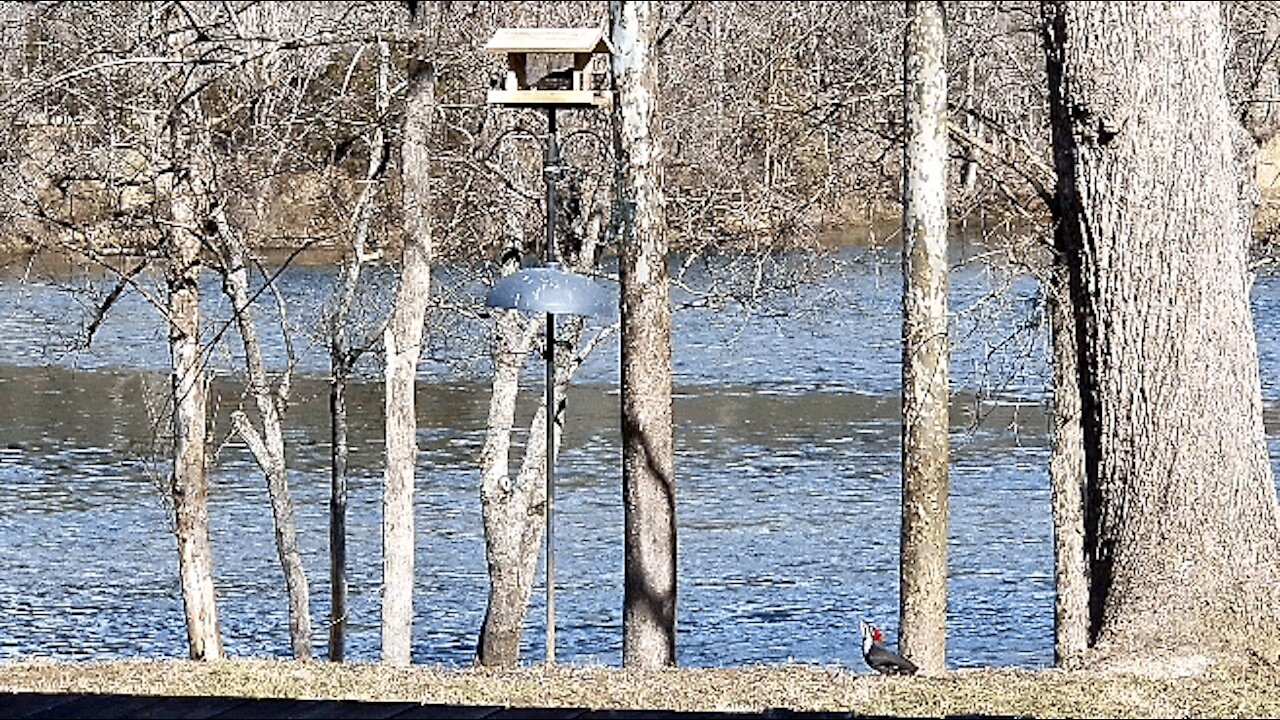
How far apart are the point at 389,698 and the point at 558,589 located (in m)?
10.9

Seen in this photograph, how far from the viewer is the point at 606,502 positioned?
68.4ft

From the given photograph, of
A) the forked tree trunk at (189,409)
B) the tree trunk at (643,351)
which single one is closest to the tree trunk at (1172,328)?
the tree trunk at (643,351)

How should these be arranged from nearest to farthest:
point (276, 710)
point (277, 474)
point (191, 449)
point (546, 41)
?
point (276, 710) < point (546, 41) < point (191, 449) < point (277, 474)

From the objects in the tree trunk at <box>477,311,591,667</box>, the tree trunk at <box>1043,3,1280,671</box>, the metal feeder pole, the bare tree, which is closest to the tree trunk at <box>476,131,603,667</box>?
the tree trunk at <box>477,311,591,667</box>

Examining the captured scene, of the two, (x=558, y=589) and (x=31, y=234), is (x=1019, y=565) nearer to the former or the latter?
(x=558, y=589)

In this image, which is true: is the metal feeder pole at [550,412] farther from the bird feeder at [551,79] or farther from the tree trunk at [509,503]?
the tree trunk at [509,503]

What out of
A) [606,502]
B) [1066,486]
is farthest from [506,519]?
[1066,486]

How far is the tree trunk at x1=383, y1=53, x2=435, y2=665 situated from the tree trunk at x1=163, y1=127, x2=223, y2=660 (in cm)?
146

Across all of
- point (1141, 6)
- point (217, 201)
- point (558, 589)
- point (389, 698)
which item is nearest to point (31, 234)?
point (217, 201)

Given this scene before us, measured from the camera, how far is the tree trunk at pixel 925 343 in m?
10.0

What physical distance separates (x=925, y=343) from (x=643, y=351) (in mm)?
A: 1908

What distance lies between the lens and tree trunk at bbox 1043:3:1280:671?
24.6 ft

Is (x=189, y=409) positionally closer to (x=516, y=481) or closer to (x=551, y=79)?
(x=516, y=481)

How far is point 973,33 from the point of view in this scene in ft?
43.9
